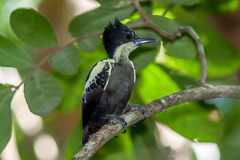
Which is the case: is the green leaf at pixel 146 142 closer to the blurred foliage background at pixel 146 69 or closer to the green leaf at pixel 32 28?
the blurred foliage background at pixel 146 69

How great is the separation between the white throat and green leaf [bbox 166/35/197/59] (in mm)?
290

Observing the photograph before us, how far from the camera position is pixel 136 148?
10.4 feet

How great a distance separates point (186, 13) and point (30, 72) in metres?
1.70

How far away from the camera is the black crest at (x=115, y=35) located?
124 inches

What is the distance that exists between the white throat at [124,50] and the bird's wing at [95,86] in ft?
0.47

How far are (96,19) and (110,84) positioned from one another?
54 cm

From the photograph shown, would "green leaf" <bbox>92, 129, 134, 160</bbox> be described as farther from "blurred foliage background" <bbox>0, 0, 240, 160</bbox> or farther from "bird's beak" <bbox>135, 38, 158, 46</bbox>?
"bird's beak" <bbox>135, 38, 158, 46</bbox>

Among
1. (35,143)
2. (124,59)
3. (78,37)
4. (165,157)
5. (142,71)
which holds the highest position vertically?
(78,37)

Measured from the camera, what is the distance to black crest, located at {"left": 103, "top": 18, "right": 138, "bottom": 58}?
3.14 m

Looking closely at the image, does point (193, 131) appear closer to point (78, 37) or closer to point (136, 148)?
point (136, 148)

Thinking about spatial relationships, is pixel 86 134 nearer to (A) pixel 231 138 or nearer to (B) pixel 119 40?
(B) pixel 119 40

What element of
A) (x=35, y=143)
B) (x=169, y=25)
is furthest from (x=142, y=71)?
(x=35, y=143)

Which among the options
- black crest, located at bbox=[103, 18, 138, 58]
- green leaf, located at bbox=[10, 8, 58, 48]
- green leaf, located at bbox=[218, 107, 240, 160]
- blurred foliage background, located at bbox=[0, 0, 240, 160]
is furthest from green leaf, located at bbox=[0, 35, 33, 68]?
green leaf, located at bbox=[218, 107, 240, 160]

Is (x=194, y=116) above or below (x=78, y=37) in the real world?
below
